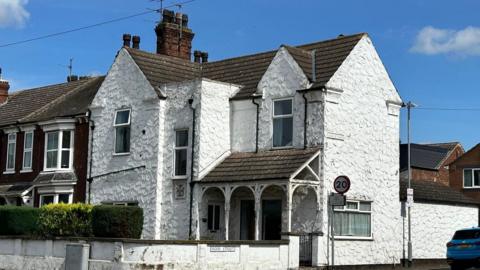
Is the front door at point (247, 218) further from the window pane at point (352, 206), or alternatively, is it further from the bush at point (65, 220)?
the bush at point (65, 220)

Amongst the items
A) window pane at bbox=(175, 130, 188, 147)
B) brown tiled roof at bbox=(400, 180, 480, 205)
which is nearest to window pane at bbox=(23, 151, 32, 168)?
window pane at bbox=(175, 130, 188, 147)

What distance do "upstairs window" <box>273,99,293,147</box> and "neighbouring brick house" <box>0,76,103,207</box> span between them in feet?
33.1

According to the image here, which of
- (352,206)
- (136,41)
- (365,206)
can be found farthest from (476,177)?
(352,206)

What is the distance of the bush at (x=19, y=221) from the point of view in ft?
88.9

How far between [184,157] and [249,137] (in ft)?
9.16

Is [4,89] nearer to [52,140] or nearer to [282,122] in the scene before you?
[52,140]

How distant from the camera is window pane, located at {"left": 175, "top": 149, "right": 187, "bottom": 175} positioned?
1177 inches

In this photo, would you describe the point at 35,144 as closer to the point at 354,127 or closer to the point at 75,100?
the point at 75,100

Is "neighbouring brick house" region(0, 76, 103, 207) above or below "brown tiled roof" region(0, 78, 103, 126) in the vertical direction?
below

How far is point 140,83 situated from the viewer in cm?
3172

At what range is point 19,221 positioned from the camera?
27281 millimetres

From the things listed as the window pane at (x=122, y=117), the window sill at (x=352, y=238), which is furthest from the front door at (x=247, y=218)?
the window pane at (x=122, y=117)

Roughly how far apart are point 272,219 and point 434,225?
26.9 feet

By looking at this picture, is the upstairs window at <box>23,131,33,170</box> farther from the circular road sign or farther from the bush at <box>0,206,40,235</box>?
the circular road sign
